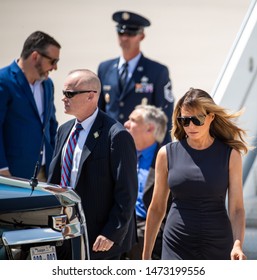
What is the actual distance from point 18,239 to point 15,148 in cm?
Answer: 236

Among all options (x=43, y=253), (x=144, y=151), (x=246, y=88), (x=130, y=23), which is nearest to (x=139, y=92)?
(x=130, y=23)

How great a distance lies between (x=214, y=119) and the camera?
4777 mm

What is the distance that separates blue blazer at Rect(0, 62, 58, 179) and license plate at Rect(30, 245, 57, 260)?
82.3 inches

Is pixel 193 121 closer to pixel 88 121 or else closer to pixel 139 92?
pixel 88 121

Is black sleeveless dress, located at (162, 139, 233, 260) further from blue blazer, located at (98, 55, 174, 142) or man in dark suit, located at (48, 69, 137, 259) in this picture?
blue blazer, located at (98, 55, 174, 142)

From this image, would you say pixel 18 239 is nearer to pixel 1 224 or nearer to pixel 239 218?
pixel 1 224

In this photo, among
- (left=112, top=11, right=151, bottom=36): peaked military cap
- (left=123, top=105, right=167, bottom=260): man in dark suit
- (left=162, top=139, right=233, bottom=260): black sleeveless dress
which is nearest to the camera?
(left=162, top=139, right=233, bottom=260): black sleeveless dress

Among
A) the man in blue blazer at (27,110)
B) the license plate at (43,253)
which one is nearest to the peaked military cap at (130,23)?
the man in blue blazer at (27,110)

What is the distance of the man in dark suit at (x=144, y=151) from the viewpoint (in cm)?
602

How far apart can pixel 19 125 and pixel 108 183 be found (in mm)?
1514

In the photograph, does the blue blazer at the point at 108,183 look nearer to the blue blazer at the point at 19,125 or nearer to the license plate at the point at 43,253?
the license plate at the point at 43,253

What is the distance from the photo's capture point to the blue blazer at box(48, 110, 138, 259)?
5020 millimetres

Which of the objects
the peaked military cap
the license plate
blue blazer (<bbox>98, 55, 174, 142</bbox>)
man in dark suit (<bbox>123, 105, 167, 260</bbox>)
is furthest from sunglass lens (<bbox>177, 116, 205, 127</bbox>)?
the peaked military cap
